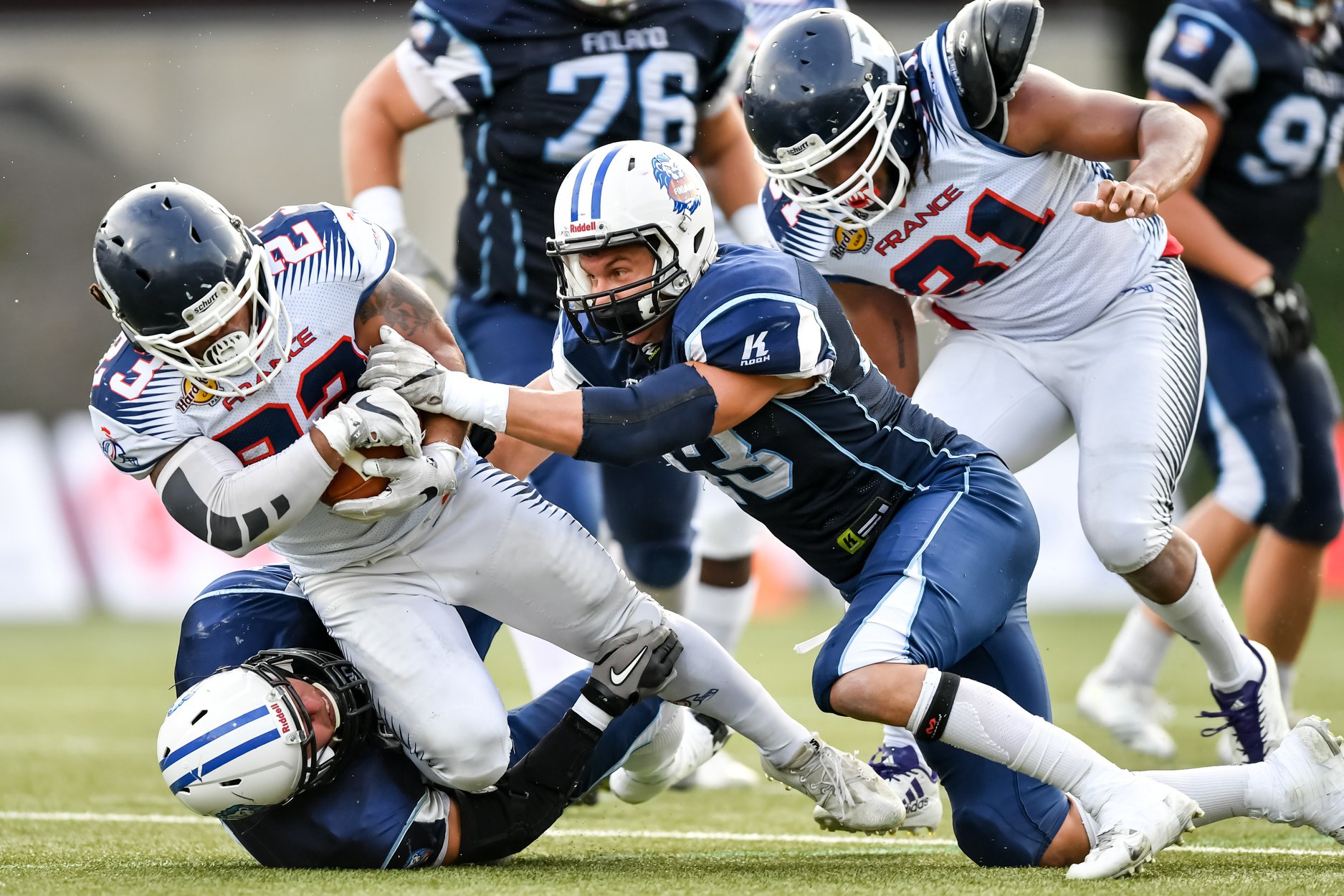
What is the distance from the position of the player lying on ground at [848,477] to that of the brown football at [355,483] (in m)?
0.11

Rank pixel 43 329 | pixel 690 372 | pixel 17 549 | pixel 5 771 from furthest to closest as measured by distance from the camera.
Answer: pixel 43 329 < pixel 17 549 < pixel 5 771 < pixel 690 372

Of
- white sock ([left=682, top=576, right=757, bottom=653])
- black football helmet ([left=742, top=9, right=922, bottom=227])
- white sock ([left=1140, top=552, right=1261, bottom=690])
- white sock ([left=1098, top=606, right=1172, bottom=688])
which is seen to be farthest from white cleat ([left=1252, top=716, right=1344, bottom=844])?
white sock ([left=682, top=576, right=757, bottom=653])

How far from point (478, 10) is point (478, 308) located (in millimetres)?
819

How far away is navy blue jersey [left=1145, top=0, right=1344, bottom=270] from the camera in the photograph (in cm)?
478

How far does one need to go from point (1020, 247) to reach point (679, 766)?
57.3 inches

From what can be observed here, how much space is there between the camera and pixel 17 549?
Answer: 35.3ft

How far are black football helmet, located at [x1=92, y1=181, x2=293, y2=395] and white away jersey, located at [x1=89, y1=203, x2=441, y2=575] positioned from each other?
0.23 ft

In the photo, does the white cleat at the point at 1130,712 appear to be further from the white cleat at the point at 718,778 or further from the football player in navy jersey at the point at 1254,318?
the white cleat at the point at 718,778

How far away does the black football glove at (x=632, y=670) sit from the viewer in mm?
3242

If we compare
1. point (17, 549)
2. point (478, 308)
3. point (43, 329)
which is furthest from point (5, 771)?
point (43, 329)

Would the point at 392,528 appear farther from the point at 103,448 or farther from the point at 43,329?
the point at 43,329

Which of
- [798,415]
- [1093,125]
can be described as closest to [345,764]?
[798,415]

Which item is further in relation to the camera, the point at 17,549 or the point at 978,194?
the point at 17,549

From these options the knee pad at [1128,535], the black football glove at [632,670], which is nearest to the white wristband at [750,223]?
the knee pad at [1128,535]
